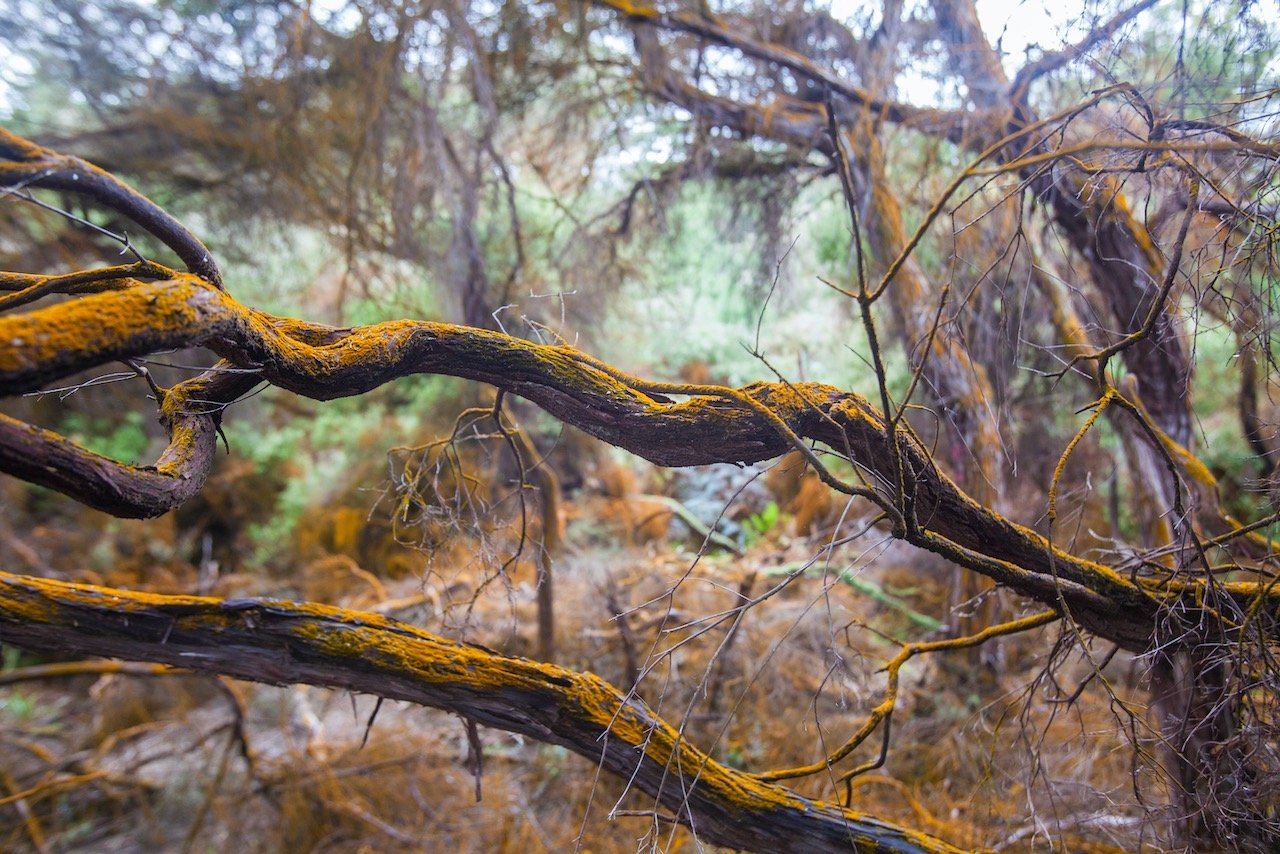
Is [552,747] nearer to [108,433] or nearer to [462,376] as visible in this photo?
[462,376]

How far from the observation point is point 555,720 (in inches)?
89.4

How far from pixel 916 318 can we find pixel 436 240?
3.57 meters

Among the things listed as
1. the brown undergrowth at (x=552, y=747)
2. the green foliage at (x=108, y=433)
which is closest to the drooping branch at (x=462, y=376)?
the brown undergrowth at (x=552, y=747)

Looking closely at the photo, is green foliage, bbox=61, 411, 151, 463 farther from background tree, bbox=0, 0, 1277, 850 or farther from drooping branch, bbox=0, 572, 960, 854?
drooping branch, bbox=0, 572, 960, 854

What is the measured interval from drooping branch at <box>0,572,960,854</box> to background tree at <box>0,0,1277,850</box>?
12 millimetres

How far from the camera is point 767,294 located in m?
4.11

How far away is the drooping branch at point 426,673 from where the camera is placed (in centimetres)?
222

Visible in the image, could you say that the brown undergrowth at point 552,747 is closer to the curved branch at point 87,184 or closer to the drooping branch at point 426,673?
the drooping branch at point 426,673

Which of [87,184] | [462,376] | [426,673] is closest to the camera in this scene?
[87,184]

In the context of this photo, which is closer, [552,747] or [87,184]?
[87,184]

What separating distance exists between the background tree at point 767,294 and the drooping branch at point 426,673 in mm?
12

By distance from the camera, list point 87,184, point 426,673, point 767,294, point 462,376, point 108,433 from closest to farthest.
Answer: point 87,184
point 462,376
point 426,673
point 767,294
point 108,433

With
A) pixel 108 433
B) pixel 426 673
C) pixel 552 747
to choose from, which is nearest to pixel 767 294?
pixel 426 673

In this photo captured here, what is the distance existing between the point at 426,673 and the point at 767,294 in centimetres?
283
